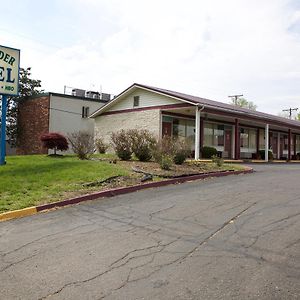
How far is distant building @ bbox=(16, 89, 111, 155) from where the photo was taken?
32.7 meters

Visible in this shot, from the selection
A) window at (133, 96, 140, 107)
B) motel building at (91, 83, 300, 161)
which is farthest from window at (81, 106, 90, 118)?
window at (133, 96, 140, 107)

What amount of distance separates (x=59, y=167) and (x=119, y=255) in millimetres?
9429

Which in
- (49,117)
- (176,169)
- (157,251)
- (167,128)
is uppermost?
(49,117)

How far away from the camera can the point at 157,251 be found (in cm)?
562

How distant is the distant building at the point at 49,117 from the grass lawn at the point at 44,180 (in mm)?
17754

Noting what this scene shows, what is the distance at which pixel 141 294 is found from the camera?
13.7ft

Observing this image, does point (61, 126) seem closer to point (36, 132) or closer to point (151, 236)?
point (36, 132)

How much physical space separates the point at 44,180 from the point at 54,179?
1.13 feet

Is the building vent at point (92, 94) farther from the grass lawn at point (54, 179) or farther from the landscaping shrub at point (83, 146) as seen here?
the grass lawn at point (54, 179)

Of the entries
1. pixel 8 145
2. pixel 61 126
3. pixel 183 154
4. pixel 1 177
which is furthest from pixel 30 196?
pixel 8 145

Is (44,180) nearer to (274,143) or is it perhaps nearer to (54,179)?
(54,179)

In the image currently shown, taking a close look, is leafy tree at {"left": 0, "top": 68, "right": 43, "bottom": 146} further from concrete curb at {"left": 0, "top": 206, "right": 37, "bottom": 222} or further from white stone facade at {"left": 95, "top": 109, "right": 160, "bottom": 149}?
concrete curb at {"left": 0, "top": 206, "right": 37, "bottom": 222}

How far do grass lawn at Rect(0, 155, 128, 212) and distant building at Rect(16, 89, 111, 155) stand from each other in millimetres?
17754

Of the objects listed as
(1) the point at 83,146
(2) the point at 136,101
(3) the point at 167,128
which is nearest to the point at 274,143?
(3) the point at 167,128
